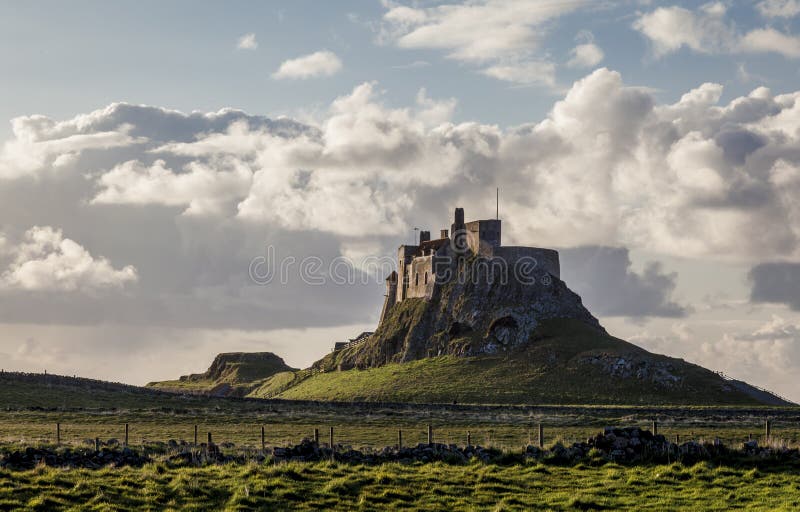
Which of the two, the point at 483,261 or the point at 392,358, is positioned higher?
the point at 483,261

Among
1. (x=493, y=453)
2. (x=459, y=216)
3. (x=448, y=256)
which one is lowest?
(x=493, y=453)

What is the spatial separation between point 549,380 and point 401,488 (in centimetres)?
9915

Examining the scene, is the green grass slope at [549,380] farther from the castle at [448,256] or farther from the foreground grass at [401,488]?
the foreground grass at [401,488]

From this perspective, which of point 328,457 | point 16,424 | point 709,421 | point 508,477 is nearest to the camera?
point 508,477

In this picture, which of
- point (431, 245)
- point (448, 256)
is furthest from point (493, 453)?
point (431, 245)

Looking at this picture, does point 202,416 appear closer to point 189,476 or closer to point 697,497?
point 189,476

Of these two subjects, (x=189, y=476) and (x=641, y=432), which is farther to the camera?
(x=641, y=432)

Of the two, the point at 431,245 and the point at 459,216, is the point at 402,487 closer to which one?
the point at 459,216

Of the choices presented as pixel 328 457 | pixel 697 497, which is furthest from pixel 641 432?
pixel 328 457

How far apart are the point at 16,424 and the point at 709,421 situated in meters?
56.2

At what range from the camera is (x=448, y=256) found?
169 meters

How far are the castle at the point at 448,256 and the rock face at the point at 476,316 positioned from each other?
207 cm

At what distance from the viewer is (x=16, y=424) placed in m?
74.1

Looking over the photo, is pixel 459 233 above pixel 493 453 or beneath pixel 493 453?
above
